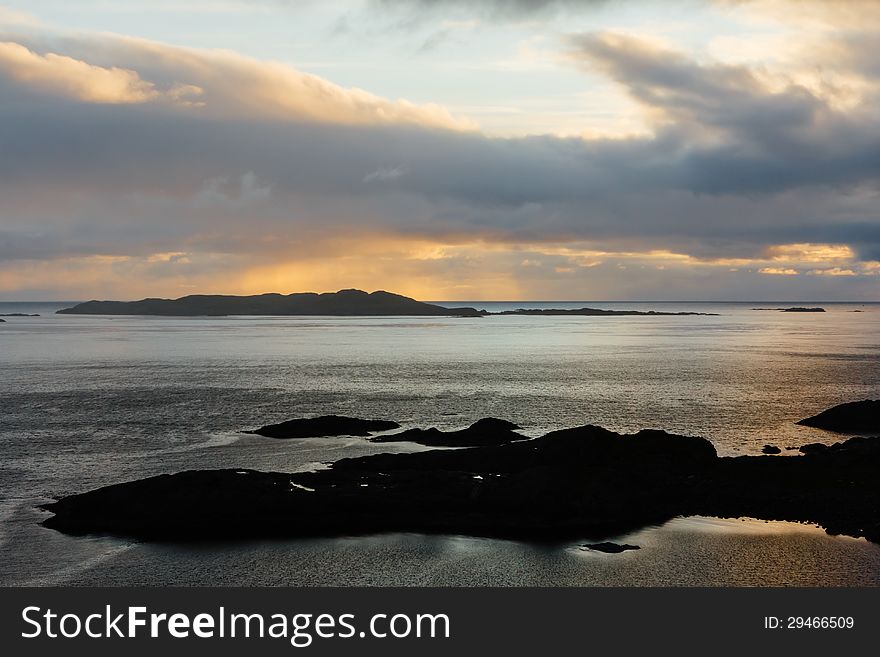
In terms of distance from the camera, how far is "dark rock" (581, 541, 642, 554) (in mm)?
34625

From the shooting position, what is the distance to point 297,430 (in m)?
61.9

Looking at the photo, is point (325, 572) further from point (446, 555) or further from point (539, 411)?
point (539, 411)

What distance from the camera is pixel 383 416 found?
73312mm

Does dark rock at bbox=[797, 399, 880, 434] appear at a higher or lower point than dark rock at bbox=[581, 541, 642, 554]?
higher

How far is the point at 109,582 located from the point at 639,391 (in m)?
70.3

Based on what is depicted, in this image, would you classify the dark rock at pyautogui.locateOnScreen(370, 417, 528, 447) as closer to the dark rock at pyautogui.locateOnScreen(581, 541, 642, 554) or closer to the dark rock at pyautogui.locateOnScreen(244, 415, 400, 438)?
the dark rock at pyautogui.locateOnScreen(244, 415, 400, 438)

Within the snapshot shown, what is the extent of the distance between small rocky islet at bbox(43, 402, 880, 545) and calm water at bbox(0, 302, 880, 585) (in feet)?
5.40

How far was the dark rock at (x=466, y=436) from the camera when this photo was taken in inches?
2274

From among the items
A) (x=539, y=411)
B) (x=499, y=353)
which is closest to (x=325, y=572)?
(x=539, y=411)

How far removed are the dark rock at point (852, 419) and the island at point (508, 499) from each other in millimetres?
22604

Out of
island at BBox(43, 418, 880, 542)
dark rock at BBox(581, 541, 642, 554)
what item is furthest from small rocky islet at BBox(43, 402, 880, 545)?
dark rock at BBox(581, 541, 642, 554)

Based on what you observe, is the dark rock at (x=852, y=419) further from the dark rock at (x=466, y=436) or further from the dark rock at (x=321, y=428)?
the dark rock at (x=321, y=428)

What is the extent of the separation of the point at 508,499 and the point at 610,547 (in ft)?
20.3

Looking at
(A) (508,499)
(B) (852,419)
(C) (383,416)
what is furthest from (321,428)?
(B) (852,419)
